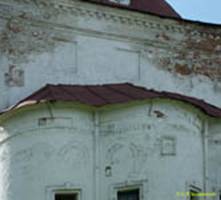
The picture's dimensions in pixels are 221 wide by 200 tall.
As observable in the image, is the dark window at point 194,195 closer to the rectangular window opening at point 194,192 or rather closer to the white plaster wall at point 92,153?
the rectangular window opening at point 194,192

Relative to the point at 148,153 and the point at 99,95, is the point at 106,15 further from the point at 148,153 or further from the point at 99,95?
the point at 148,153

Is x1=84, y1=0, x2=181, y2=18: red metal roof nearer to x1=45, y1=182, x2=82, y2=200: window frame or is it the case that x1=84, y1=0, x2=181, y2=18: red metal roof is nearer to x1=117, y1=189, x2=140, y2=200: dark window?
x1=117, y1=189, x2=140, y2=200: dark window

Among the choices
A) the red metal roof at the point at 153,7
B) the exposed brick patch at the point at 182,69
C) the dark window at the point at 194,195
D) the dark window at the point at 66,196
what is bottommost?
the dark window at the point at 66,196

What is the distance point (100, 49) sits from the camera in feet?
91.8

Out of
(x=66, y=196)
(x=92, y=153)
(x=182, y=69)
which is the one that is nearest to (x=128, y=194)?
(x=92, y=153)

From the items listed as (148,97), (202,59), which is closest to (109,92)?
(148,97)

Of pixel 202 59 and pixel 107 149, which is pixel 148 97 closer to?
pixel 107 149

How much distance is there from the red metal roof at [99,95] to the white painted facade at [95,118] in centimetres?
18

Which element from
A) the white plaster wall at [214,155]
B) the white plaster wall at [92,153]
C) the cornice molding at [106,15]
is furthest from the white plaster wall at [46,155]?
the cornice molding at [106,15]

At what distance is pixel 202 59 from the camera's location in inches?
1148

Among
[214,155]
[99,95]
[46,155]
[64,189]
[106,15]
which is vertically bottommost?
[64,189]

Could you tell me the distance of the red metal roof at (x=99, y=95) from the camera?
1007 inches

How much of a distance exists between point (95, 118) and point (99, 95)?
36.2 inches

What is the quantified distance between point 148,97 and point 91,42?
287 cm
